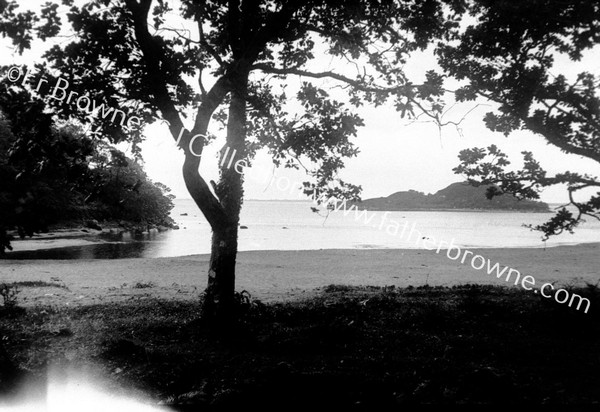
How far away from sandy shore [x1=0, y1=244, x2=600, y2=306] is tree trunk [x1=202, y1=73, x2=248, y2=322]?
3.44 meters

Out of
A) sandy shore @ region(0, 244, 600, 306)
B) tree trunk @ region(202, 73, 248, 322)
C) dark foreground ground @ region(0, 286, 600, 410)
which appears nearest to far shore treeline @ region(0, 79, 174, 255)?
tree trunk @ region(202, 73, 248, 322)

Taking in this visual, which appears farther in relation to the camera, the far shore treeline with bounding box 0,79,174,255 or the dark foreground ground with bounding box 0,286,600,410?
the dark foreground ground with bounding box 0,286,600,410

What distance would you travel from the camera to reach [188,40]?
6633 millimetres

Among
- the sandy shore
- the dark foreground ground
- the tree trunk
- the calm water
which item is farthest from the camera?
the calm water

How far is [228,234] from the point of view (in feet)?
23.7

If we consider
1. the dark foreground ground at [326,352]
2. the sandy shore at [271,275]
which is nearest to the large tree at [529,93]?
the dark foreground ground at [326,352]

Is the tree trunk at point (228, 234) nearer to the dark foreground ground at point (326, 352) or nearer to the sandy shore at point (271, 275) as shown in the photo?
the dark foreground ground at point (326, 352)

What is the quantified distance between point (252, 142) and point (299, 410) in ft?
18.5

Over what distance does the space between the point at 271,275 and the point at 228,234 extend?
1047 cm

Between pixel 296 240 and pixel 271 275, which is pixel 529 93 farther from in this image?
pixel 296 240

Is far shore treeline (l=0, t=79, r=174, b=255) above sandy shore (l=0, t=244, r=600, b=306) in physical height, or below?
above

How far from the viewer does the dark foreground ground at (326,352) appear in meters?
4.98

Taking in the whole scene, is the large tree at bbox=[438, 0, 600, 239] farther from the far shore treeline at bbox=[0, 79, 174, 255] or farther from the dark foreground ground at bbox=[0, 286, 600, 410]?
the far shore treeline at bbox=[0, 79, 174, 255]

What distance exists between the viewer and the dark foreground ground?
196 inches
